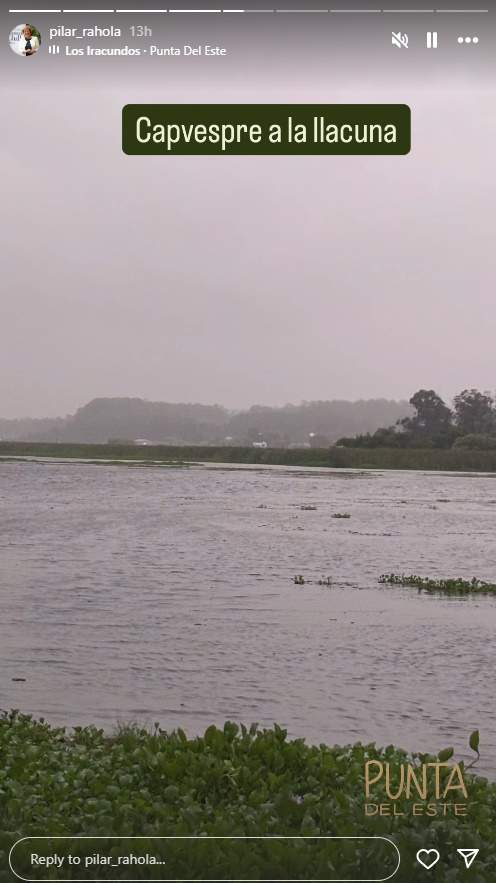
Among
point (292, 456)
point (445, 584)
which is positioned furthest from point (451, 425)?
point (445, 584)

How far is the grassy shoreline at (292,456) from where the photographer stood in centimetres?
11081

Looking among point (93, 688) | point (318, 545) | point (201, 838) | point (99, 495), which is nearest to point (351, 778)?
point (201, 838)

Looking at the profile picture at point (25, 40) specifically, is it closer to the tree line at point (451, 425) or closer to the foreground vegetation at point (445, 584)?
the foreground vegetation at point (445, 584)

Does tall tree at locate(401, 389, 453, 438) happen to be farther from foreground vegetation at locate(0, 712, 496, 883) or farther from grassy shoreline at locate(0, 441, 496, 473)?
foreground vegetation at locate(0, 712, 496, 883)

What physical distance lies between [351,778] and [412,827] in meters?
1.62

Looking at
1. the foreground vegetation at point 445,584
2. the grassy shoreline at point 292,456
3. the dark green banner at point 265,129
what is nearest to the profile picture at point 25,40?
the dark green banner at point 265,129

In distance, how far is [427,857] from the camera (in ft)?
15.8

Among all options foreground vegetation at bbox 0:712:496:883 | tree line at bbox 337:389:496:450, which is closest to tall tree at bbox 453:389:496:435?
tree line at bbox 337:389:496:450

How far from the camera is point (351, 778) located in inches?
279

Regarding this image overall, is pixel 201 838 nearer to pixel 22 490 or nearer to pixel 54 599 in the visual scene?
pixel 54 599

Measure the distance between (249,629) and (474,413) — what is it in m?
87.2

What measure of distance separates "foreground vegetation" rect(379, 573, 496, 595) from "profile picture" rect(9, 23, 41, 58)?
1854 cm

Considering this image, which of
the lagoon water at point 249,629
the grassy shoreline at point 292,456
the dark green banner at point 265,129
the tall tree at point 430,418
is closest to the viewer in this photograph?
the dark green banner at point 265,129

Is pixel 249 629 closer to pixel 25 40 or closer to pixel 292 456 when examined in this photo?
pixel 25 40
